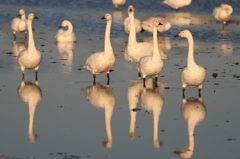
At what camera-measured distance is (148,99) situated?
1254 centimetres

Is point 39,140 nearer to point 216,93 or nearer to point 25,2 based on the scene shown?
point 216,93

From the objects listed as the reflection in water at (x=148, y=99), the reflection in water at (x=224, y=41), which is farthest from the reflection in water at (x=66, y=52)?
the reflection in water at (x=224, y=41)

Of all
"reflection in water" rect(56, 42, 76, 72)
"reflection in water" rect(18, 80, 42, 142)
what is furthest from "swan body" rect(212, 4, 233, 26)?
"reflection in water" rect(18, 80, 42, 142)

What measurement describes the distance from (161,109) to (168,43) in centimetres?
1144

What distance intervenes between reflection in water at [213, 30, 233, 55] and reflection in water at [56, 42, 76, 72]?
18.2 ft

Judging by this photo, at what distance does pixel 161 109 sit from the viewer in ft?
38.0

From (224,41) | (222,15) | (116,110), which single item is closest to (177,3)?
(222,15)

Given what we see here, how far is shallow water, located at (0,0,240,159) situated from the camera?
9.02 m

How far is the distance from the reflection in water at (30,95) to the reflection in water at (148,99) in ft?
6.68

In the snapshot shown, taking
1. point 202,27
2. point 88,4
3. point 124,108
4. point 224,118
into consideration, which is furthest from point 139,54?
point 88,4

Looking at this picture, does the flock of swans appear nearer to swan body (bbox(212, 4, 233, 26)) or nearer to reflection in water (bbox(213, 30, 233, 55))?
reflection in water (bbox(213, 30, 233, 55))

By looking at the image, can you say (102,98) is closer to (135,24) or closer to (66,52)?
(66,52)

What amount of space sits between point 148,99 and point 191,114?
1598 mm

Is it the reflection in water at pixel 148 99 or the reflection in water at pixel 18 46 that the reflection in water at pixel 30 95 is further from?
the reflection in water at pixel 18 46
